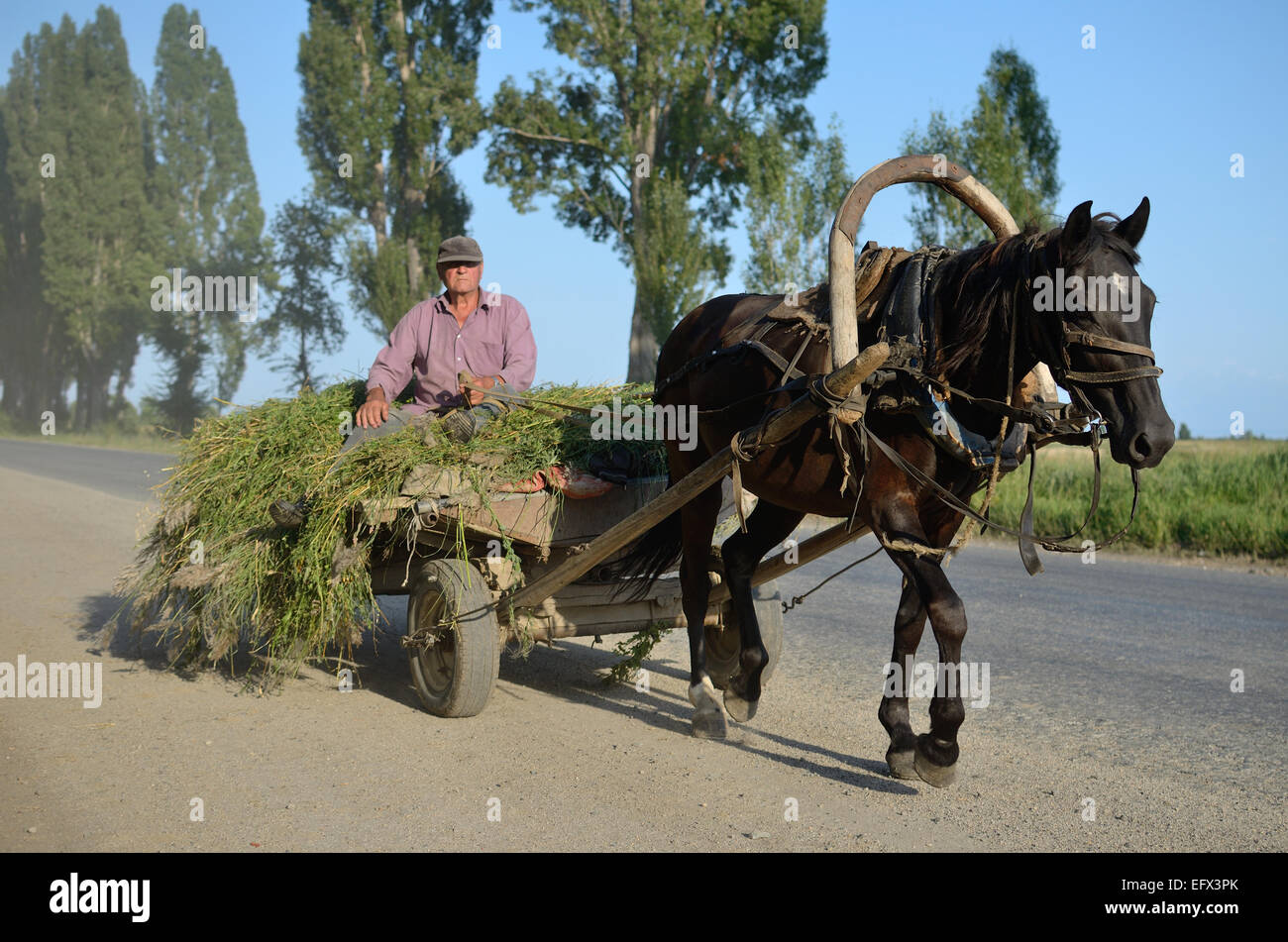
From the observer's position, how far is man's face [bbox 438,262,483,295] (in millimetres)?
5918

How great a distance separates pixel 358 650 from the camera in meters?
6.93

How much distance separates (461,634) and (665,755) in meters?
1.05

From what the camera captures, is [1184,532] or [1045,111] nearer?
[1184,532]

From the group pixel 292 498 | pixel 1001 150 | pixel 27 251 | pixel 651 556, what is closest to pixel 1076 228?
pixel 651 556

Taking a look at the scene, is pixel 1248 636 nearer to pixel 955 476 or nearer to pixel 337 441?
pixel 955 476

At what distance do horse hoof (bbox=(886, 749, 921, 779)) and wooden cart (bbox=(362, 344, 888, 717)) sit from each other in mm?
887

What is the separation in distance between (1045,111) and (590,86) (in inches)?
385

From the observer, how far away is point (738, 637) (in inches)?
222

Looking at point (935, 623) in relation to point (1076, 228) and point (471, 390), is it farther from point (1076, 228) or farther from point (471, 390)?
point (471, 390)

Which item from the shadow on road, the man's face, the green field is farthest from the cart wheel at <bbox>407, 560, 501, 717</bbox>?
the green field

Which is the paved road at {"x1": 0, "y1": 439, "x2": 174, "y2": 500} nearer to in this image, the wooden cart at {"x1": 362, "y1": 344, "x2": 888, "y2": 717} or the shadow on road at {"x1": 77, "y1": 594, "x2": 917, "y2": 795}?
the shadow on road at {"x1": 77, "y1": 594, "x2": 917, "y2": 795}

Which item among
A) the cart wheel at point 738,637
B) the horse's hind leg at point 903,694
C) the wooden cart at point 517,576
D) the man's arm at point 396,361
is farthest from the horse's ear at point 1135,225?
the man's arm at point 396,361
